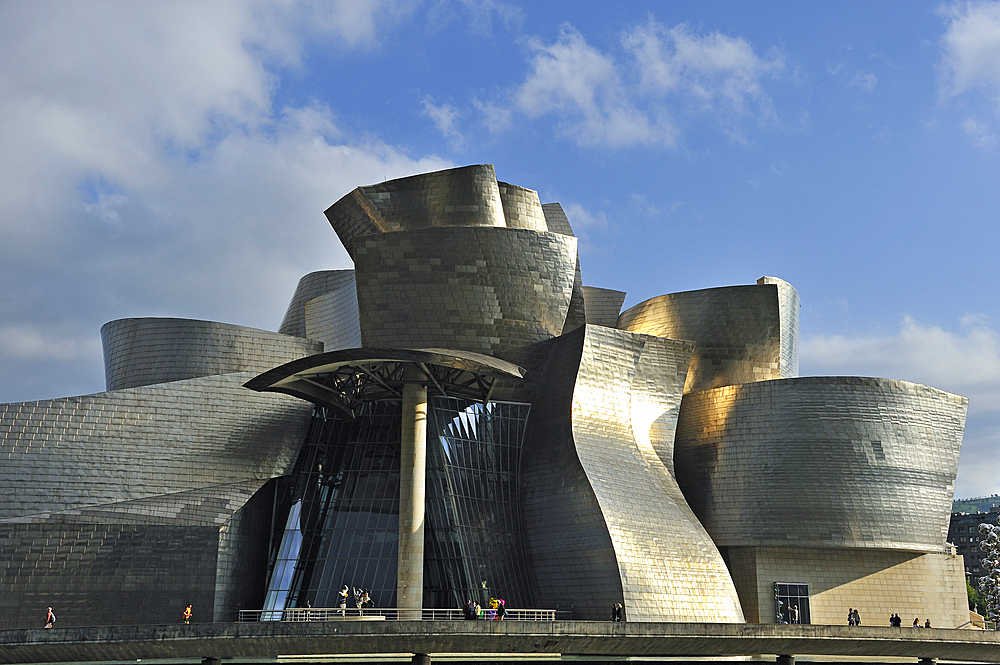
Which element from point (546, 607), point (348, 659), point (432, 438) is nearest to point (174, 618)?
point (348, 659)

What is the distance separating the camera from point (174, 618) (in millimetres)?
27797

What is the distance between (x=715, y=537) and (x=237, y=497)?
19.1 meters

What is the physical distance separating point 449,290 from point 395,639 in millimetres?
14345

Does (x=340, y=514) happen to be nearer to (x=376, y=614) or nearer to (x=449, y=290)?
(x=376, y=614)

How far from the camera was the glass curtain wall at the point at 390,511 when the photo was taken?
29.8m

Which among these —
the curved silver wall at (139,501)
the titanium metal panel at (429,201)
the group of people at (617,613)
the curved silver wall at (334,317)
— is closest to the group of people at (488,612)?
the group of people at (617,613)

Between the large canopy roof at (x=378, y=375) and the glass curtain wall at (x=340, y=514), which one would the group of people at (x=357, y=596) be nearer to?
the glass curtain wall at (x=340, y=514)

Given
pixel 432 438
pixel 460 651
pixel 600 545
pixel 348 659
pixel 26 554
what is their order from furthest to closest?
pixel 432 438, pixel 600 545, pixel 26 554, pixel 348 659, pixel 460 651

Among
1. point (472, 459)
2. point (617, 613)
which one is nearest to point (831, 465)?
point (617, 613)

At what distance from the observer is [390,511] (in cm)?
3061

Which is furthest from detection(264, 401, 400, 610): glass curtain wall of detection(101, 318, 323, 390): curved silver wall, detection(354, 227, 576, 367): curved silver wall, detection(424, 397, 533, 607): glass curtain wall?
detection(101, 318, 323, 390): curved silver wall

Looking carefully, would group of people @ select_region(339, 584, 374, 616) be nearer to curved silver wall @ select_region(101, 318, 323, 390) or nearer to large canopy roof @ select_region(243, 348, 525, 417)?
large canopy roof @ select_region(243, 348, 525, 417)

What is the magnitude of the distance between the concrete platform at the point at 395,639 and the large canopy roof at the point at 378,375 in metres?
8.22

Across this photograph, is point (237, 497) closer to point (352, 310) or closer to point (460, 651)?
point (352, 310)
